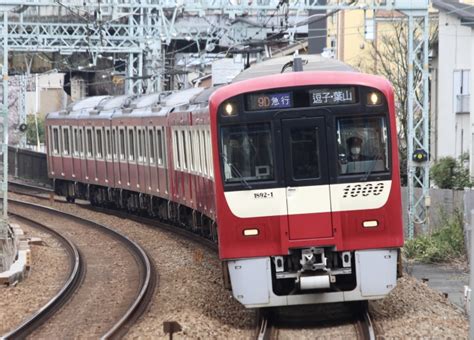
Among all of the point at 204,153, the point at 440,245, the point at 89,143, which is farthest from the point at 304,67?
the point at 89,143

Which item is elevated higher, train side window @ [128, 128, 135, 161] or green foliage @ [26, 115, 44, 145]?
train side window @ [128, 128, 135, 161]

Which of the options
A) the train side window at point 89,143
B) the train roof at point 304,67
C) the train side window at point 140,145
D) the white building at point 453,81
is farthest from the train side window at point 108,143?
the train roof at point 304,67

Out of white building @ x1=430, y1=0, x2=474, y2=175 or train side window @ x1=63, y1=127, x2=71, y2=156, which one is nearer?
white building @ x1=430, y1=0, x2=474, y2=175

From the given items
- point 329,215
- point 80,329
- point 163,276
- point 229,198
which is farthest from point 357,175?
point 163,276

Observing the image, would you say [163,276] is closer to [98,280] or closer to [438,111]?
[98,280]

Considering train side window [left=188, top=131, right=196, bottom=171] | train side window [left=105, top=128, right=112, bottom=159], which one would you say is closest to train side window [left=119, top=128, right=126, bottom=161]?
train side window [left=105, top=128, right=112, bottom=159]

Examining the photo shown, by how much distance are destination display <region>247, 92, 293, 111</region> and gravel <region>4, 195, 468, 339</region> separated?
84.5 inches

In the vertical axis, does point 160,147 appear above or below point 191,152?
below

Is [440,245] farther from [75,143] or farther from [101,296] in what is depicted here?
[75,143]

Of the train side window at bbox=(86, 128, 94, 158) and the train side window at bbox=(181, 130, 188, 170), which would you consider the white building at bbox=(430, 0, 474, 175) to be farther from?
the train side window at bbox=(181, 130, 188, 170)

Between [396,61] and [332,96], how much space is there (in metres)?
22.9

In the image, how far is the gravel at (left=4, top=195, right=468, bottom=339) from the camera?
10.7m

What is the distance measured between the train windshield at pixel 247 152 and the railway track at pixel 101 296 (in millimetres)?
1952

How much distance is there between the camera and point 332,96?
1110 centimetres
